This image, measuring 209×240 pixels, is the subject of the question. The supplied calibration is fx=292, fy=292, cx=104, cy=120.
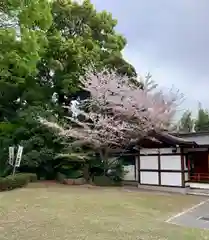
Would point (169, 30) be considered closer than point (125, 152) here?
Yes

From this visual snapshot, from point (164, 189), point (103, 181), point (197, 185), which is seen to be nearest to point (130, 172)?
point (103, 181)

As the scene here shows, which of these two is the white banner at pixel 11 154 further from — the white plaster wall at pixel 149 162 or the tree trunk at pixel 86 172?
the white plaster wall at pixel 149 162

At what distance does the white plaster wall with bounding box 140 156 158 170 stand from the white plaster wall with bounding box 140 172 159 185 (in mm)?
320

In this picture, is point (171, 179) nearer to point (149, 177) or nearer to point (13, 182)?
point (149, 177)

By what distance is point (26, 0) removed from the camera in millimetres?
5883

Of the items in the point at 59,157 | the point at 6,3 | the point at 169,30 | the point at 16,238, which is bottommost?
A: the point at 16,238

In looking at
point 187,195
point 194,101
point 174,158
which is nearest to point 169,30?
point 174,158

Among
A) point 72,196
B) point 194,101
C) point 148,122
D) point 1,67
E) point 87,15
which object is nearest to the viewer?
point 1,67

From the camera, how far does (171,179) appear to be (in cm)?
1464

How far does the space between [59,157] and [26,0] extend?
11.4 meters

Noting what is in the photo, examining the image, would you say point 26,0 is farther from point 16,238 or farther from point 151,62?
point 151,62

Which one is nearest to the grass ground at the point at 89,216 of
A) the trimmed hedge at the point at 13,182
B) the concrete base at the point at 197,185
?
the trimmed hedge at the point at 13,182

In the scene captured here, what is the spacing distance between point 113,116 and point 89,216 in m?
8.74

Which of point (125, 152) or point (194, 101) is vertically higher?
point (194, 101)
